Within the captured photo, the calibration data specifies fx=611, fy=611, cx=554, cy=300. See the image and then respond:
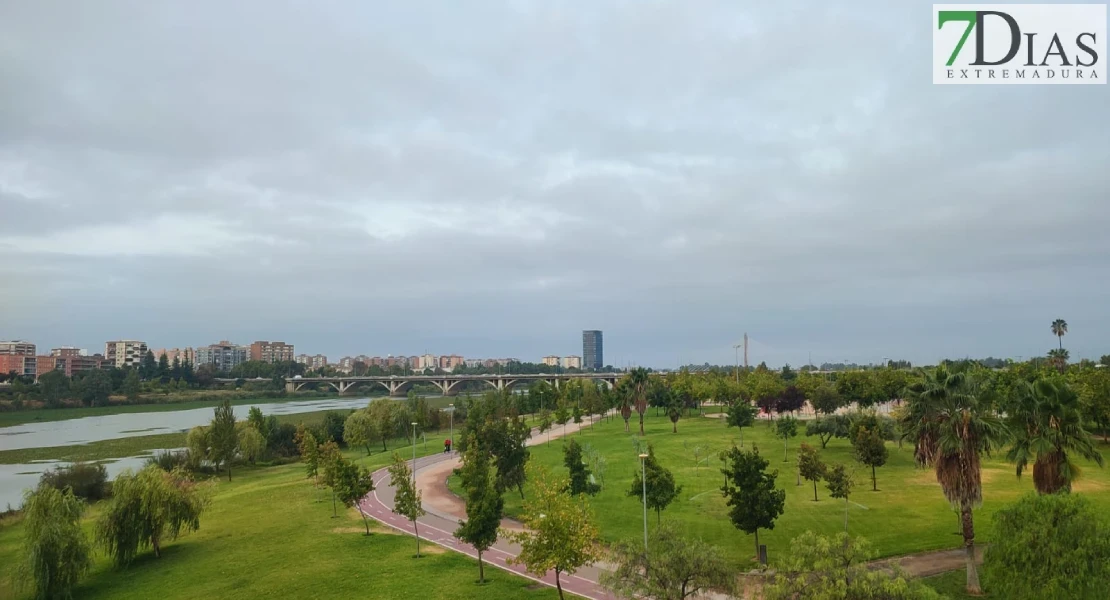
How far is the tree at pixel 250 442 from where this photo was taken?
7500 cm

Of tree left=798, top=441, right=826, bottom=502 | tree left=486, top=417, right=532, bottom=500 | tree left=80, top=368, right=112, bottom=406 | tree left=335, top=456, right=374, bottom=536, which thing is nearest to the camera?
tree left=335, top=456, right=374, bottom=536

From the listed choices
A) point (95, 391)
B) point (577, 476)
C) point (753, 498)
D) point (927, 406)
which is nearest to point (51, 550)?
point (577, 476)

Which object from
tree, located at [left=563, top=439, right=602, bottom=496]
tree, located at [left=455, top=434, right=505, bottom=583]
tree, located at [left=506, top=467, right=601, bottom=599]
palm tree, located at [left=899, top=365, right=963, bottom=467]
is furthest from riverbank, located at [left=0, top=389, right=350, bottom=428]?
palm tree, located at [left=899, top=365, right=963, bottom=467]

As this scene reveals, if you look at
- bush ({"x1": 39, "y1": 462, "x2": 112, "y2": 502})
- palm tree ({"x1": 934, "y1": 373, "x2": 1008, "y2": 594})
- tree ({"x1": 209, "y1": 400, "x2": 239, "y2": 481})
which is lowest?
bush ({"x1": 39, "y1": 462, "x2": 112, "y2": 502})

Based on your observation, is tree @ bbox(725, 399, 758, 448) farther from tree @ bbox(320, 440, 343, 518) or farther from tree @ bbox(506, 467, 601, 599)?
tree @ bbox(506, 467, 601, 599)

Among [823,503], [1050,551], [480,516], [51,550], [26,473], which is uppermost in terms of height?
[1050,551]

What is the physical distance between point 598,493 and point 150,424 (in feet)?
386

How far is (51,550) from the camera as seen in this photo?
32625 millimetres

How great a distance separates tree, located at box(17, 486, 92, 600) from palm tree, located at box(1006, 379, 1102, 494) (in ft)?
158

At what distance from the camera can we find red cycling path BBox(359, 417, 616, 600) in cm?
2965

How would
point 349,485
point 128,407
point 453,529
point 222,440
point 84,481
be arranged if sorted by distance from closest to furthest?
point 453,529 < point 349,485 < point 84,481 < point 222,440 < point 128,407

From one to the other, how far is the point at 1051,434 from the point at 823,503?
57.6 feet

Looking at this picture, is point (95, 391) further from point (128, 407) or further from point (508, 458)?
point (508, 458)

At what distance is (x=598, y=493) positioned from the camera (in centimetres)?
4734
